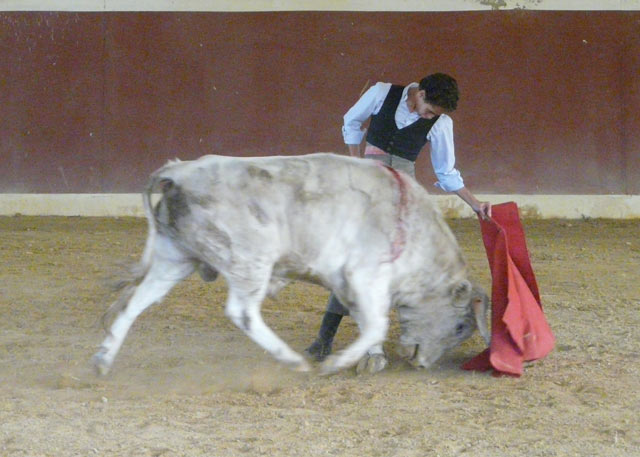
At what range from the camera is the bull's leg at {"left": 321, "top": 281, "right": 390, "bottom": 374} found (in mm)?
3965

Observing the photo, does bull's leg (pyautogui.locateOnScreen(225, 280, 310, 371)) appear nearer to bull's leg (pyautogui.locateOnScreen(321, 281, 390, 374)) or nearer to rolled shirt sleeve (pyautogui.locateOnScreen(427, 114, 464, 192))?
bull's leg (pyautogui.locateOnScreen(321, 281, 390, 374))

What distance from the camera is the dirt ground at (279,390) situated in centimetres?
328

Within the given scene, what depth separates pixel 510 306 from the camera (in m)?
4.23

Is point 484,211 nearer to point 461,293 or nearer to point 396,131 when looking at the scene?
point 461,293

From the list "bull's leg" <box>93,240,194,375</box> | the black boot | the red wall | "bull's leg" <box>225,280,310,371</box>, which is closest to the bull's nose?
the black boot

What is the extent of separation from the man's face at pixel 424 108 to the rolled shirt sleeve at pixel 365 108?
0.66ft

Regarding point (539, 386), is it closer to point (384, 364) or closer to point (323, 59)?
point (384, 364)

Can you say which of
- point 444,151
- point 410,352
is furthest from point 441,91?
point 410,352

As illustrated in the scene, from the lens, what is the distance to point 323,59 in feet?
32.6

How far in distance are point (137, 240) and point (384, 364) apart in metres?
4.37

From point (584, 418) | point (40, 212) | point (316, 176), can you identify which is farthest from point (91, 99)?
point (584, 418)
